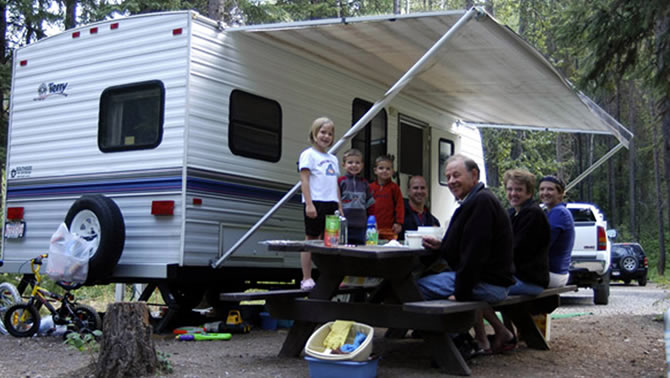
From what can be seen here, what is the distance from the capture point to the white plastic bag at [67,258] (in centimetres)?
616

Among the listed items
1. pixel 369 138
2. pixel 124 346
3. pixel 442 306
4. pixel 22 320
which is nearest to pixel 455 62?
pixel 369 138

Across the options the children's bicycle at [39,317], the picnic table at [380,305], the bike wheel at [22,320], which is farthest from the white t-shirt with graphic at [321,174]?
the bike wheel at [22,320]

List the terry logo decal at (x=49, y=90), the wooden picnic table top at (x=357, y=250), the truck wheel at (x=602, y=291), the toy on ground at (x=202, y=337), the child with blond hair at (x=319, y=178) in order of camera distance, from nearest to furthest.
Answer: the wooden picnic table top at (x=357, y=250), the child with blond hair at (x=319, y=178), the toy on ground at (x=202, y=337), the terry logo decal at (x=49, y=90), the truck wheel at (x=602, y=291)

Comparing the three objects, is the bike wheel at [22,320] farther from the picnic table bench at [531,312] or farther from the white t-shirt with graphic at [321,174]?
the picnic table bench at [531,312]

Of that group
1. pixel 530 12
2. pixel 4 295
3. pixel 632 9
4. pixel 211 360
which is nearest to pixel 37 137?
pixel 4 295

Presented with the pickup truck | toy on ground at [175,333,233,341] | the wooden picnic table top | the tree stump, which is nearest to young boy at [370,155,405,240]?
toy on ground at [175,333,233,341]

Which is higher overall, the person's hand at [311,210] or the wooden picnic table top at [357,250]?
the person's hand at [311,210]

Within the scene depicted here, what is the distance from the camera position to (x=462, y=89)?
8930mm

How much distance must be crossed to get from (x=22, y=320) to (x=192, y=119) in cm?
247

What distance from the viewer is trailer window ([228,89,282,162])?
22.3ft

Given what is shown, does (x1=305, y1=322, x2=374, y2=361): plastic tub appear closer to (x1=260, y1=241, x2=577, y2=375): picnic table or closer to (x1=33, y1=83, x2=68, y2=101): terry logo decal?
(x1=260, y1=241, x2=577, y2=375): picnic table

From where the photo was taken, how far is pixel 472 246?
4.46 metres

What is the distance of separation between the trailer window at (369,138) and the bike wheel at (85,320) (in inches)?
138

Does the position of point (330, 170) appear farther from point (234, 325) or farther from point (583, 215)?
point (583, 215)
